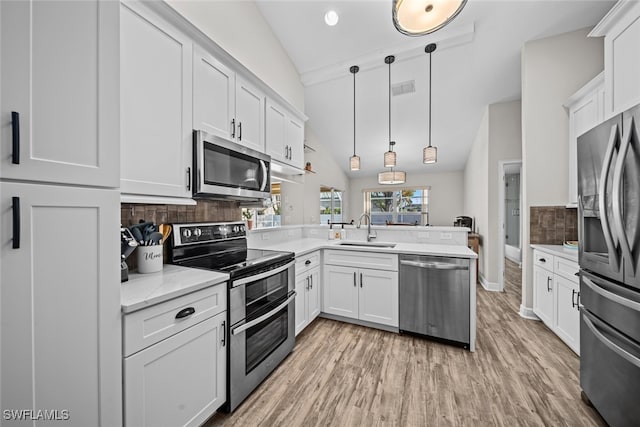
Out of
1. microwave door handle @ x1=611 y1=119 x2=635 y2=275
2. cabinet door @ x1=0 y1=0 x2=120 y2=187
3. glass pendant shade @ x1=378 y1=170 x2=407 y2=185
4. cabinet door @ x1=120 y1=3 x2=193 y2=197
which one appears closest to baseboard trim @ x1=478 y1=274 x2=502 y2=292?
glass pendant shade @ x1=378 y1=170 x2=407 y2=185

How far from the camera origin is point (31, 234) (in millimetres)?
761

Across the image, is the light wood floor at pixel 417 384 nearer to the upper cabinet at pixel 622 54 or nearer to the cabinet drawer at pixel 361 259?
the cabinet drawer at pixel 361 259

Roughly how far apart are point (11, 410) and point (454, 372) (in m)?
2.42

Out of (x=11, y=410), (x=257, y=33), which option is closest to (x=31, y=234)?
(x=11, y=410)

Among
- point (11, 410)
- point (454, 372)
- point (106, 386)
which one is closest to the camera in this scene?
point (11, 410)

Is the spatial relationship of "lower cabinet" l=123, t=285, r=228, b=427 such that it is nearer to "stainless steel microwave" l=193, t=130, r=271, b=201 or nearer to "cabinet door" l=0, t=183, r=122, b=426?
"cabinet door" l=0, t=183, r=122, b=426

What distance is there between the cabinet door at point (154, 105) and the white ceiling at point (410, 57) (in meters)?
1.94

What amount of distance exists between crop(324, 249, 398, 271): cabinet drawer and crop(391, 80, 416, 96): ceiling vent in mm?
2910

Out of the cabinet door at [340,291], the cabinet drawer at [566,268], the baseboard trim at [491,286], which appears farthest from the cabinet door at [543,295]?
the cabinet door at [340,291]

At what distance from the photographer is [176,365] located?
120cm

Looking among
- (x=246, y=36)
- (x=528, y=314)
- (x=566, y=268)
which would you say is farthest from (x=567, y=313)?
(x=246, y=36)

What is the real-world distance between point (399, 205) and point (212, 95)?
23.7 feet

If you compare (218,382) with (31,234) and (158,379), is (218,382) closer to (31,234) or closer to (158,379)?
(158,379)

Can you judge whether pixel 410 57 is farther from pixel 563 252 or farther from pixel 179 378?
pixel 179 378
